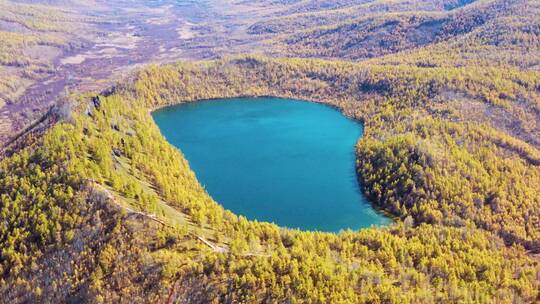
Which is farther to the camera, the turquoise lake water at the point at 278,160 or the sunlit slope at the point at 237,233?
the turquoise lake water at the point at 278,160

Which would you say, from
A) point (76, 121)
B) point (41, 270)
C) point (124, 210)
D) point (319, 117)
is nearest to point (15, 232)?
point (41, 270)

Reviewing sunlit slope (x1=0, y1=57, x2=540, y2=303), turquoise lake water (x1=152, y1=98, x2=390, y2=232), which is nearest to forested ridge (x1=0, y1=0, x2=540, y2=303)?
sunlit slope (x1=0, y1=57, x2=540, y2=303)

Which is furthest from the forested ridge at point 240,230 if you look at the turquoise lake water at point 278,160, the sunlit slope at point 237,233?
the turquoise lake water at point 278,160

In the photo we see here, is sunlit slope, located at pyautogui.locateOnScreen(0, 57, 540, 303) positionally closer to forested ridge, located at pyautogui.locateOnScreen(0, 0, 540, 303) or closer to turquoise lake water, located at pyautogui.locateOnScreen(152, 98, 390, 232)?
forested ridge, located at pyautogui.locateOnScreen(0, 0, 540, 303)

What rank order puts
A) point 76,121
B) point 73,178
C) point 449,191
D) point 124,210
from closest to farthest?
point 124,210, point 73,178, point 449,191, point 76,121

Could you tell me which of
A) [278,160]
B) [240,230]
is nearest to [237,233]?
[240,230]

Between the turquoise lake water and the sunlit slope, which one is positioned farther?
the turquoise lake water

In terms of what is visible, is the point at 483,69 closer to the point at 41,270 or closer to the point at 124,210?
the point at 124,210

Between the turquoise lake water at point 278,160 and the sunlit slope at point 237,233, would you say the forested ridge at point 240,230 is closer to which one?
the sunlit slope at point 237,233
